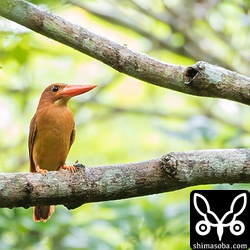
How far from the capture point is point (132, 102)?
7.71 meters

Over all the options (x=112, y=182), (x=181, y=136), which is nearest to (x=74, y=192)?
(x=112, y=182)

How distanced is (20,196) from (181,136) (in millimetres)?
2483

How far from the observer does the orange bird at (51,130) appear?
13.8ft

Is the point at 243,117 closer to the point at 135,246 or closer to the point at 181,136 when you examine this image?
the point at 181,136

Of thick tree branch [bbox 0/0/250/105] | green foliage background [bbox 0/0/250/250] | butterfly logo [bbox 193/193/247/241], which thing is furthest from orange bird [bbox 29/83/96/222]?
thick tree branch [bbox 0/0/250/105]

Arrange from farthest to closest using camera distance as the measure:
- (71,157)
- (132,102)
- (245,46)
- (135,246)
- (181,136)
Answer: (132,102) < (71,157) < (245,46) < (181,136) < (135,246)

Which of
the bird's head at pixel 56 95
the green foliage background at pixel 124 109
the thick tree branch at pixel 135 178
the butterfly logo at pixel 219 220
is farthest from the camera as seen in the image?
the green foliage background at pixel 124 109

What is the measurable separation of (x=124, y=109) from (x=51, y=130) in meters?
2.56

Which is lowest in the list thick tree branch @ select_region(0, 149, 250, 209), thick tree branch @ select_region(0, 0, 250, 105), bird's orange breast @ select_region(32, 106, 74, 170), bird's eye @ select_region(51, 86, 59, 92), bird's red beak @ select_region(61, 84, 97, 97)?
thick tree branch @ select_region(0, 149, 250, 209)

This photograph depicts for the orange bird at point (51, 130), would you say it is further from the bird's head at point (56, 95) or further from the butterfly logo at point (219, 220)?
the butterfly logo at point (219, 220)

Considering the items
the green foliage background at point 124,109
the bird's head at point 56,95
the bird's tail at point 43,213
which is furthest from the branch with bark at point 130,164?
the bird's tail at point 43,213

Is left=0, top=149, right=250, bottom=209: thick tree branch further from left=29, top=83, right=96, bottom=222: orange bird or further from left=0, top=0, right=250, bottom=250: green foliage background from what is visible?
left=29, top=83, right=96, bottom=222: orange bird

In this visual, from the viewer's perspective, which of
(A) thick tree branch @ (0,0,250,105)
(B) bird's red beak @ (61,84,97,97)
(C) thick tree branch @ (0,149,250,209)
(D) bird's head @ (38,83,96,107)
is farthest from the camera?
(D) bird's head @ (38,83,96,107)

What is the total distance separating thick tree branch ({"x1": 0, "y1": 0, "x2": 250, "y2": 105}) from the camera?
3051 mm
